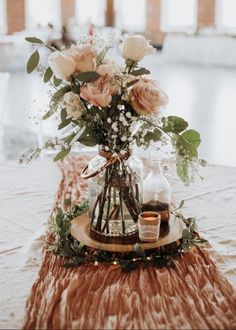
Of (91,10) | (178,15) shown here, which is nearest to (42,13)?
(91,10)

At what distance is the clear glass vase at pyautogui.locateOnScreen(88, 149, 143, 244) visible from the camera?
1626mm

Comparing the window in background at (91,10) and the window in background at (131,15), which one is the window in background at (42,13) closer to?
the window in background at (91,10)

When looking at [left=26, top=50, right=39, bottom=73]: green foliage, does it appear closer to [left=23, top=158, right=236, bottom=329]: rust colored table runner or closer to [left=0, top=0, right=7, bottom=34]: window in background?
[left=23, top=158, right=236, bottom=329]: rust colored table runner

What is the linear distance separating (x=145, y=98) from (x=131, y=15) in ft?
42.9

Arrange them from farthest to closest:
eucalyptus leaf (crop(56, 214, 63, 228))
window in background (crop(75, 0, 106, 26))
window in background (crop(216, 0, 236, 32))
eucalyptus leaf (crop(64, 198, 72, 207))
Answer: window in background (crop(75, 0, 106, 26)) → window in background (crop(216, 0, 236, 32)) → eucalyptus leaf (crop(64, 198, 72, 207)) → eucalyptus leaf (crop(56, 214, 63, 228))

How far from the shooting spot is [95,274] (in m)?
→ 1.50

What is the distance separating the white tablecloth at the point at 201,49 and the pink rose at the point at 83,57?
10434mm

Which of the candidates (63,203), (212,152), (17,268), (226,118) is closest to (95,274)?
(17,268)

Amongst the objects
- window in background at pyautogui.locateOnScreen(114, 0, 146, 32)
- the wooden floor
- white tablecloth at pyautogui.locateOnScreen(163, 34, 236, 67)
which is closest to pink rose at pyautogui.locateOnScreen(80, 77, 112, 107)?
the wooden floor

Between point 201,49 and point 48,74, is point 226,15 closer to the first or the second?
point 201,49

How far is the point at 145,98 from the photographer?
1.53m

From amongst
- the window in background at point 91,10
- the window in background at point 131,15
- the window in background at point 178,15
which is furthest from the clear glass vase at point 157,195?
the window in background at point 91,10

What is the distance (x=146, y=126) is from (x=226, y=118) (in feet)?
18.3

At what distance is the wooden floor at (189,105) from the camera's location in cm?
579
